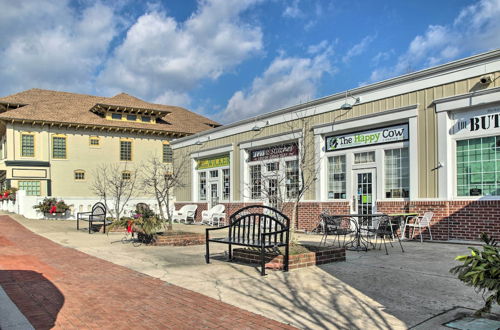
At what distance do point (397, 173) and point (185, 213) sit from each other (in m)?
12.7

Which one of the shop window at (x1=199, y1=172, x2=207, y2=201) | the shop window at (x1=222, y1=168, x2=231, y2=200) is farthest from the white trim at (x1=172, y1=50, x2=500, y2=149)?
the shop window at (x1=199, y1=172, x2=207, y2=201)

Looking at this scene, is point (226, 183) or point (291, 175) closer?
point (291, 175)

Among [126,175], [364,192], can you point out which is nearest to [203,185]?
[364,192]

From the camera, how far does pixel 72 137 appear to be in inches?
1250

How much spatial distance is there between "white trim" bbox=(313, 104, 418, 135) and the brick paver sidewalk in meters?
9.09

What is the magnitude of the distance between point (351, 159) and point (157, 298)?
1022cm

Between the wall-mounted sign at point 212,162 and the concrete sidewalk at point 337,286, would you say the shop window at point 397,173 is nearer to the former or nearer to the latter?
the concrete sidewalk at point 337,286

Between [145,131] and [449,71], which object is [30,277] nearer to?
[449,71]

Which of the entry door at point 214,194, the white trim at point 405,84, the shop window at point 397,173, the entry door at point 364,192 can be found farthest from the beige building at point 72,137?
the shop window at point 397,173

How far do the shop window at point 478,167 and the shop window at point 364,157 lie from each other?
2.83 m

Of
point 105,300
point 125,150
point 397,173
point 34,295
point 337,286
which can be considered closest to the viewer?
point 105,300

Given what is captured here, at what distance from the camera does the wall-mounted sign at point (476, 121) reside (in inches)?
427

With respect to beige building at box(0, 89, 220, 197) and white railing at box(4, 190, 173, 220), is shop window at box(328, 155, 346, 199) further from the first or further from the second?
beige building at box(0, 89, 220, 197)

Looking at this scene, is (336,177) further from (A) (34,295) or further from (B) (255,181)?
(A) (34,295)
